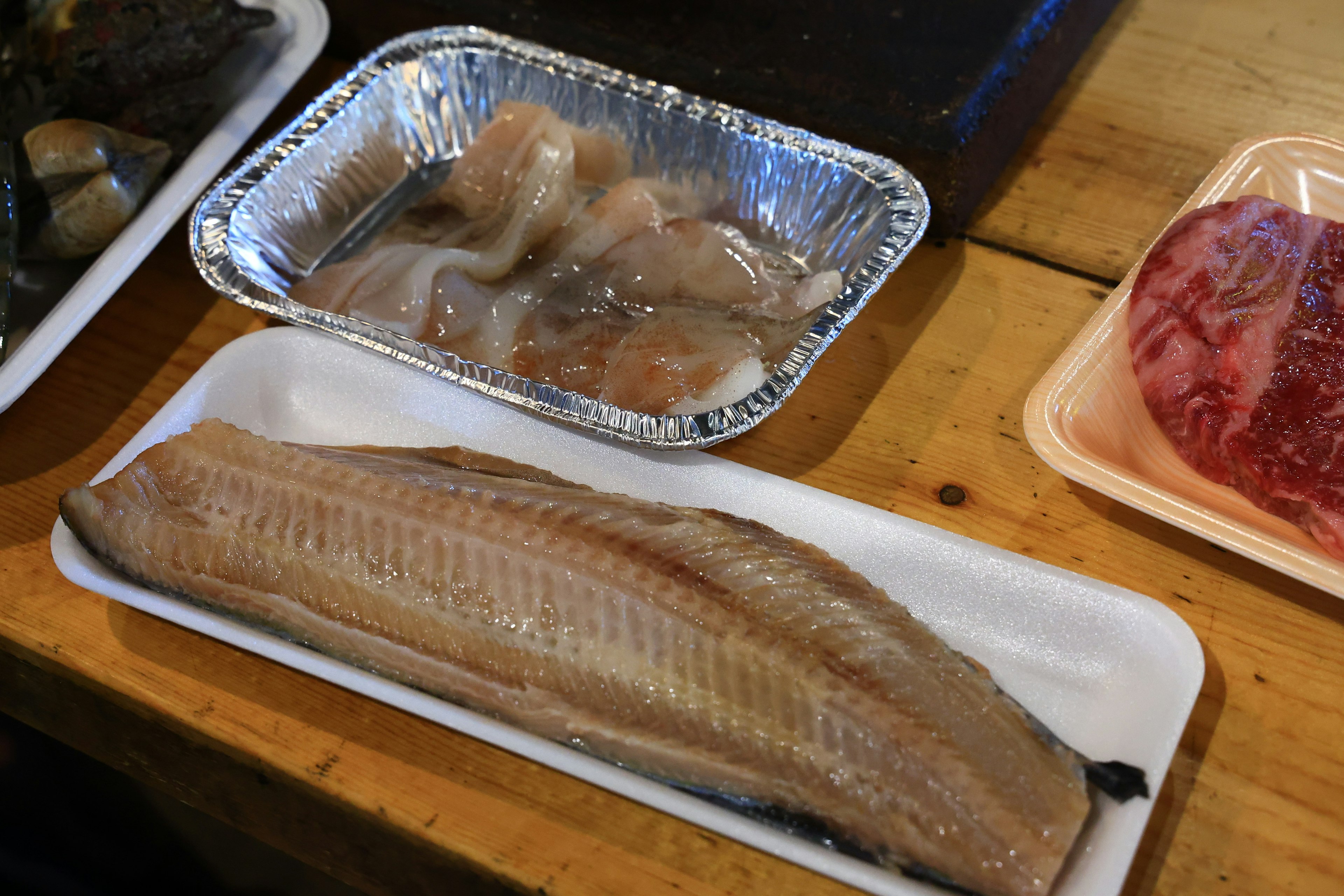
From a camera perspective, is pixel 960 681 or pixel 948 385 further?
pixel 948 385

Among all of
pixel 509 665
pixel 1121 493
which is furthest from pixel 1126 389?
pixel 509 665

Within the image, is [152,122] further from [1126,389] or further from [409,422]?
[1126,389]

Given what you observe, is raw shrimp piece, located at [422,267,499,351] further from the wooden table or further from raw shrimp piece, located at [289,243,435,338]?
the wooden table

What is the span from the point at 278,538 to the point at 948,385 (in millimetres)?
1121

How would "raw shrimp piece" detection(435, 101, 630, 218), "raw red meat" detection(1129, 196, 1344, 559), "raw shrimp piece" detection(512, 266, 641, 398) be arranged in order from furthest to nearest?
"raw shrimp piece" detection(435, 101, 630, 218) → "raw shrimp piece" detection(512, 266, 641, 398) → "raw red meat" detection(1129, 196, 1344, 559)

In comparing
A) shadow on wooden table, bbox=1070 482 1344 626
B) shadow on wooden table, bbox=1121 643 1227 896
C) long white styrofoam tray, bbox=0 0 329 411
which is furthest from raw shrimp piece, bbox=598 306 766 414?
long white styrofoam tray, bbox=0 0 329 411

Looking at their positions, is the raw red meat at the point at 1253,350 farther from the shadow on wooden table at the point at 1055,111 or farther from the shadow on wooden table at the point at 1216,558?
the shadow on wooden table at the point at 1055,111

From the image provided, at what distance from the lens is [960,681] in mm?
1245

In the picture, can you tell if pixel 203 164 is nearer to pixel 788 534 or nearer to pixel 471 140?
pixel 471 140

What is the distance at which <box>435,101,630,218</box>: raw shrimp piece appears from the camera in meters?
2.03

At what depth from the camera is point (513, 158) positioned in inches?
80.1

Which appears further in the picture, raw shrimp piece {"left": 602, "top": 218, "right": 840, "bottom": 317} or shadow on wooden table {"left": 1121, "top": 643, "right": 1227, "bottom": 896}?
raw shrimp piece {"left": 602, "top": 218, "right": 840, "bottom": 317}

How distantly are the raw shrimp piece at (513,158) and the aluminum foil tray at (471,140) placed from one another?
6 cm

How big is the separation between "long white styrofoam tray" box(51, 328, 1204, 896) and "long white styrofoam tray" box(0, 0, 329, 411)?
0.96 ft
